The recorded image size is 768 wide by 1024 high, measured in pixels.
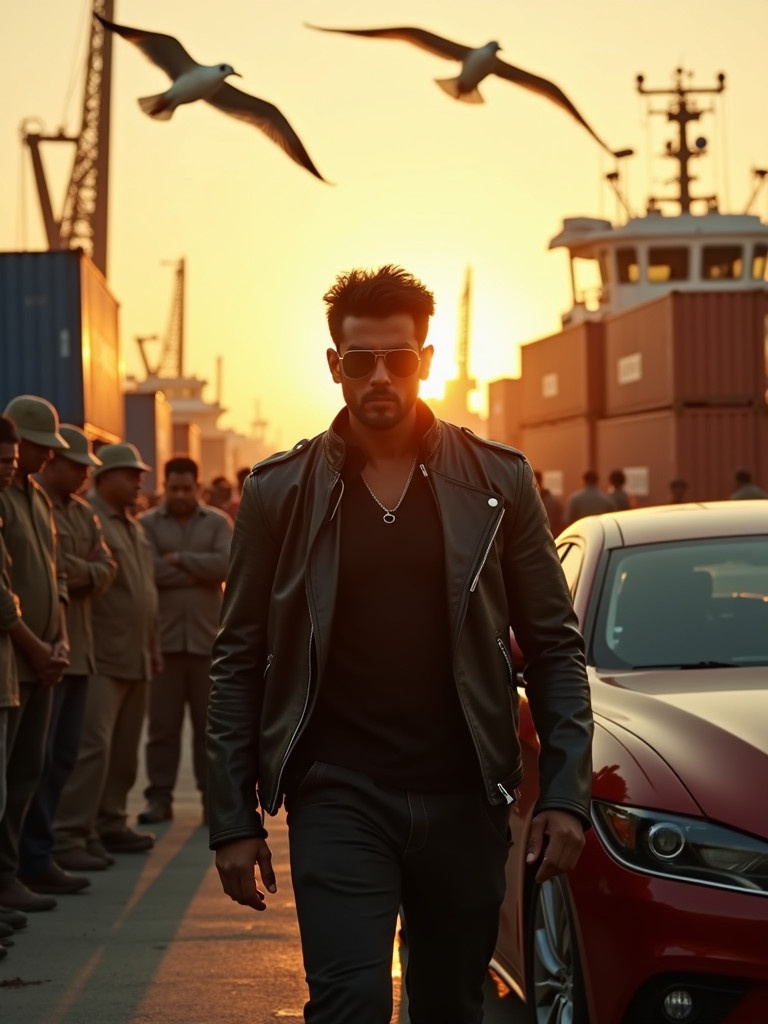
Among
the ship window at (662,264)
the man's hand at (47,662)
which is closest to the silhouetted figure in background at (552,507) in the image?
the ship window at (662,264)

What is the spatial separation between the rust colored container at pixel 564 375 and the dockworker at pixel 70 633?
83.9 feet

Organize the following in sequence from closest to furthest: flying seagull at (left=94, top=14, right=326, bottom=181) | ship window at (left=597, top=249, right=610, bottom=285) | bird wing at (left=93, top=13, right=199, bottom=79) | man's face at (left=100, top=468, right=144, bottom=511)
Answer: flying seagull at (left=94, top=14, right=326, bottom=181) < bird wing at (left=93, top=13, right=199, bottom=79) < man's face at (left=100, top=468, right=144, bottom=511) < ship window at (left=597, top=249, right=610, bottom=285)

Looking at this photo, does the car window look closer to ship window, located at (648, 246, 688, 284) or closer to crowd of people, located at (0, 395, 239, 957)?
crowd of people, located at (0, 395, 239, 957)

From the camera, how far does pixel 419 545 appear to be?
143 inches

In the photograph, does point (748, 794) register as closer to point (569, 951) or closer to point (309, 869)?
point (569, 951)

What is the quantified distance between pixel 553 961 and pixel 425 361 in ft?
5.84

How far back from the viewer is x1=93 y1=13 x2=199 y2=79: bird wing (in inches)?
311

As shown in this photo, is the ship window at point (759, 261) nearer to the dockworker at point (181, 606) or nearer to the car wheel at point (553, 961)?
the dockworker at point (181, 606)

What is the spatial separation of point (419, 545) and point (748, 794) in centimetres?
108

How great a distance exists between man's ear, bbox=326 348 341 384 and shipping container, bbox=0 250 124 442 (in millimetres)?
19894

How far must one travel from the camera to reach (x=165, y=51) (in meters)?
7.98

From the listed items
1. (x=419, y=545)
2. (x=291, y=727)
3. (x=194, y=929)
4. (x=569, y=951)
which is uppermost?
(x=419, y=545)

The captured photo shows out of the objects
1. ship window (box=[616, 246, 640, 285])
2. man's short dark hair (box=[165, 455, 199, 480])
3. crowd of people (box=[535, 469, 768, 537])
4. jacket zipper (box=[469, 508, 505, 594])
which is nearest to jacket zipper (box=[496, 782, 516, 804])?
jacket zipper (box=[469, 508, 505, 594])

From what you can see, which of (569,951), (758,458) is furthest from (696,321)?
(569,951)
